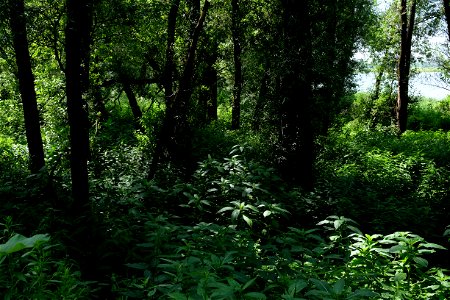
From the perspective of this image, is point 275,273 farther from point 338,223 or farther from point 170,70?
point 170,70

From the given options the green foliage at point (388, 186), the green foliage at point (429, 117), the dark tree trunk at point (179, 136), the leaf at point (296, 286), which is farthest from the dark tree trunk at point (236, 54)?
the green foliage at point (429, 117)

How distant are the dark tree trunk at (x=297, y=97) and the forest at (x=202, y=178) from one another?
0.11 ft

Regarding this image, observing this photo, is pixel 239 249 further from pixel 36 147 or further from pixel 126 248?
pixel 36 147

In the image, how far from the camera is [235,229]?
431 centimetres

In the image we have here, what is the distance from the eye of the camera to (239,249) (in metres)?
3.12

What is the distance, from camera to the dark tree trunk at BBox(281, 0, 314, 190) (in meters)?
8.35

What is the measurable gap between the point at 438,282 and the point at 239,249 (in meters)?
1.62

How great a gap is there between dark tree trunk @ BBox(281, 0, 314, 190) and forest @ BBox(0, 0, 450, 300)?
33mm

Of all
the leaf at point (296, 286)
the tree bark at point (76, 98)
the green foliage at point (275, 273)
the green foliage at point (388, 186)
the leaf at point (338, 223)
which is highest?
the tree bark at point (76, 98)

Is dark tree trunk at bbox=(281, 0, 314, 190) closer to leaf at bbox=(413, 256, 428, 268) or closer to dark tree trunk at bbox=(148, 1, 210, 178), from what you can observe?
dark tree trunk at bbox=(148, 1, 210, 178)

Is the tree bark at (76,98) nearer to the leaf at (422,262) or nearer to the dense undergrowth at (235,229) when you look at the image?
the dense undergrowth at (235,229)

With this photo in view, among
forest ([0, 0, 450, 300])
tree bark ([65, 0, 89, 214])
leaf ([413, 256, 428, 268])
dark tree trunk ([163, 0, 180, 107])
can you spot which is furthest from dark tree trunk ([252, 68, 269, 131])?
leaf ([413, 256, 428, 268])

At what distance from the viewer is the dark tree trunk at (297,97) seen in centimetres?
835

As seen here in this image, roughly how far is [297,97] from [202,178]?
350 centimetres
